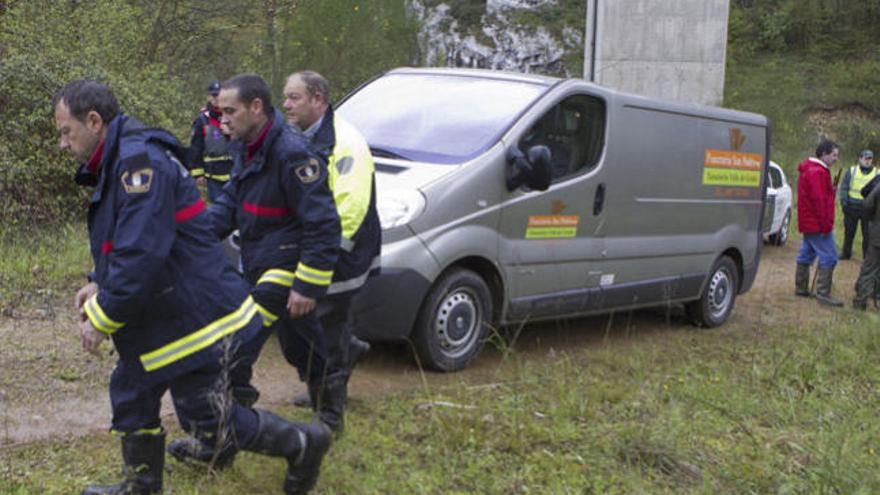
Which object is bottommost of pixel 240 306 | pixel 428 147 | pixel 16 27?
pixel 240 306

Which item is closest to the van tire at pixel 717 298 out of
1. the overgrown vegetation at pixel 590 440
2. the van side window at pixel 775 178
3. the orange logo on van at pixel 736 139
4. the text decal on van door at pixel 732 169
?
the text decal on van door at pixel 732 169

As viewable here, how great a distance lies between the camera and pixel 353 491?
14.1 feet

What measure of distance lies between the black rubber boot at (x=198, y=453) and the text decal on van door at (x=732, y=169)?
5.44m

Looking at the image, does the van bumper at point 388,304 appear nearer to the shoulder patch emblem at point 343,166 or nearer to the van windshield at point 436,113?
the van windshield at point 436,113

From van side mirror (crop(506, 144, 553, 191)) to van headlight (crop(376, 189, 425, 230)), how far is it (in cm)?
75

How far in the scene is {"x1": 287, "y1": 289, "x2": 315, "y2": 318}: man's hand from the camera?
4395 mm

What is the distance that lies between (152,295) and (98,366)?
2.65m

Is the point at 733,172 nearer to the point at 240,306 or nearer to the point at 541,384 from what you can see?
the point at 541,384

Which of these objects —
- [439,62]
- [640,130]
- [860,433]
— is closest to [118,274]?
[860,433]

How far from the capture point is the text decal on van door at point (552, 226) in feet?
22.3

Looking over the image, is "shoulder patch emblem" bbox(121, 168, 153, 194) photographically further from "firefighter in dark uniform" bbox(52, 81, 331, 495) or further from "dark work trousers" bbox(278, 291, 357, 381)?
"dark work trousers" bbox(278, 291, 357, 381)

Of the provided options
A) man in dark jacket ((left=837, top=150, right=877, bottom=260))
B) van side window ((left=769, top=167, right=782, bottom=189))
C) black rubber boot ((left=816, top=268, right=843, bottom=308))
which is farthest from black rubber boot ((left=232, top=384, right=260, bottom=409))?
van side window ((left=769, top=167, right=782, bottom=189))

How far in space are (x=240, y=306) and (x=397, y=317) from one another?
2230 mm

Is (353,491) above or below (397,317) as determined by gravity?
below
